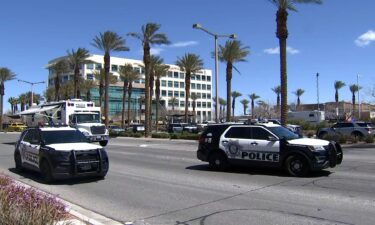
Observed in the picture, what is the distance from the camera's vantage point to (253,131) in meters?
15.1

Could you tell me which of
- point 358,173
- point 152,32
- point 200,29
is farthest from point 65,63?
point 358,173

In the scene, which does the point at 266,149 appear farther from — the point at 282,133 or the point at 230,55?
the point at 230,55

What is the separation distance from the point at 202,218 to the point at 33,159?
7778mm

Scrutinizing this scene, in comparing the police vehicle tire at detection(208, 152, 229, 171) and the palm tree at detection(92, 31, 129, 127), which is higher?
the palm tree at detection(92, 31, 129, 127)

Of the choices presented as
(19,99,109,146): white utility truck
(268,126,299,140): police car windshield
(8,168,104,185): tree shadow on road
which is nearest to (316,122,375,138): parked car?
(19,99,109,146): white utility truck

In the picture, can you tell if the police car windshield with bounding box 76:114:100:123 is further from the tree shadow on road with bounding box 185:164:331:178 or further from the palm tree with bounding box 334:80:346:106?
the palm tree with bounding box 334:80:346:106

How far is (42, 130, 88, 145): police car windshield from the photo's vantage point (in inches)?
548

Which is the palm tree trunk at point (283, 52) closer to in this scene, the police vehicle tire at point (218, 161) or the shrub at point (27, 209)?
the police vehicle tire at point (218, 161)

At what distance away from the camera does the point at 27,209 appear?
20.9 feet

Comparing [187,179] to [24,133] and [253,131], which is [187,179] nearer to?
[253,131]

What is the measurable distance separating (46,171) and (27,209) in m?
7.18

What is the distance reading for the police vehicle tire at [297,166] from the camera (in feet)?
44.6

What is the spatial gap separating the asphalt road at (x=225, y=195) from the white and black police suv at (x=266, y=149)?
40cm

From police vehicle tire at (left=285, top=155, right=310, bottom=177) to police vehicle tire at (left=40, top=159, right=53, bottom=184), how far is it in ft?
23.0
